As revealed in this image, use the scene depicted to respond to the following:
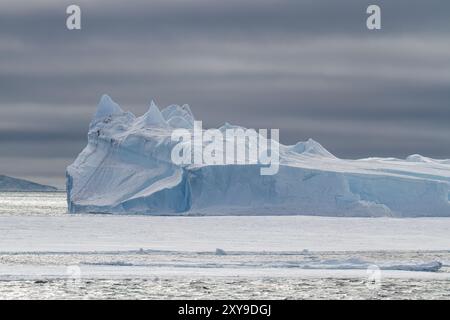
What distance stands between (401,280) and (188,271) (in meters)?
5.09

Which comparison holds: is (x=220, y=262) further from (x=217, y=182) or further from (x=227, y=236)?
(x=217, y=182)

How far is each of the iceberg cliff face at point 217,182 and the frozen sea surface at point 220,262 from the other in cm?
1345

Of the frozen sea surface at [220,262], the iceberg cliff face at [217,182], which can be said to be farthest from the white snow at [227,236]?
the iceberg cliff face at [217,182]

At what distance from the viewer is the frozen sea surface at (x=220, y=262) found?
19453 mm

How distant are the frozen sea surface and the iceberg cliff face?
44.1 feet

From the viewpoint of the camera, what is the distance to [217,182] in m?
53.8

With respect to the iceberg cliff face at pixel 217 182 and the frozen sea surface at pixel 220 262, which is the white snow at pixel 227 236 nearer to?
the frozen sea surface at pixel 220 262

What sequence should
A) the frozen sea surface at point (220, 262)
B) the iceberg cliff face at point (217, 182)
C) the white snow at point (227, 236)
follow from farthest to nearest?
the iceberg cliff face at point (217, 182), the white snow at point (227, 236), the frozen sea surface at point (220, 262)

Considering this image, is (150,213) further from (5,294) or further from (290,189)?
(5,294)

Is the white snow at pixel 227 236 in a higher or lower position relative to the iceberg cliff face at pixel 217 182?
lower


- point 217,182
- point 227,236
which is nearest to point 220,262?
point 227,236

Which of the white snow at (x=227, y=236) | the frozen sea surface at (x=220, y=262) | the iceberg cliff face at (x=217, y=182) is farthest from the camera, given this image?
the iceberg cliff face at (x=217, y=182)

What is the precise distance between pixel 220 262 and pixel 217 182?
2935 centimetres

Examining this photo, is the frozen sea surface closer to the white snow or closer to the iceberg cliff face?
the white snow
